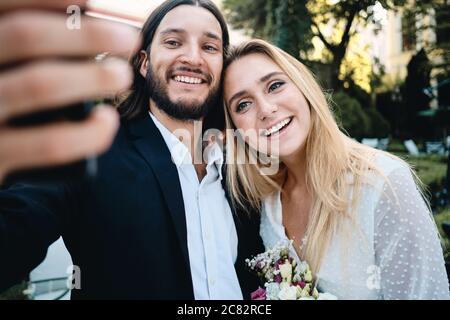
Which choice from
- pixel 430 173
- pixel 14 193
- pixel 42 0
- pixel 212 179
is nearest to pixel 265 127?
pixel 212 179

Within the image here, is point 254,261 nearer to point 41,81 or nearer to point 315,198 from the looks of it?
point 315,198

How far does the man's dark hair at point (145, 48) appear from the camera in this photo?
1445 mm

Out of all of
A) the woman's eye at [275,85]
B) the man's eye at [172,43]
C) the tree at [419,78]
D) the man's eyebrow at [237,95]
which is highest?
the tree at [419,78]

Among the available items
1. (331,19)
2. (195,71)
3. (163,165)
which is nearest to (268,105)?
(195,71)

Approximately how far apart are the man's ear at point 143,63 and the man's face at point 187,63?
13 cm

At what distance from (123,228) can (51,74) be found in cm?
81

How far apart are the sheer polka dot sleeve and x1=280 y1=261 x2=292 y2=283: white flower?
292 mm

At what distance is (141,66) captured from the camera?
1596 millimetres

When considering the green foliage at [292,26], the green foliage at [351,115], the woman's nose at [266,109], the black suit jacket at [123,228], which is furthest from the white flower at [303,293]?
the green foliage at [351,115]

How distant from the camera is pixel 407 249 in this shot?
3.58 feet

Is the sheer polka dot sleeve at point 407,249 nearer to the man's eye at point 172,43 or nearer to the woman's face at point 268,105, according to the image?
the woman's face at point 268,105

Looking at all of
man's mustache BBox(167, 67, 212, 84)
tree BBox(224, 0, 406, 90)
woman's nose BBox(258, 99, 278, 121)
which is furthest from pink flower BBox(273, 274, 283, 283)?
tree BBox(224, 0, 406, 90)

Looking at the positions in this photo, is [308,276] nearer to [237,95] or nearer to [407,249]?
[407,249]

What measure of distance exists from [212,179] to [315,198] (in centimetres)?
42
